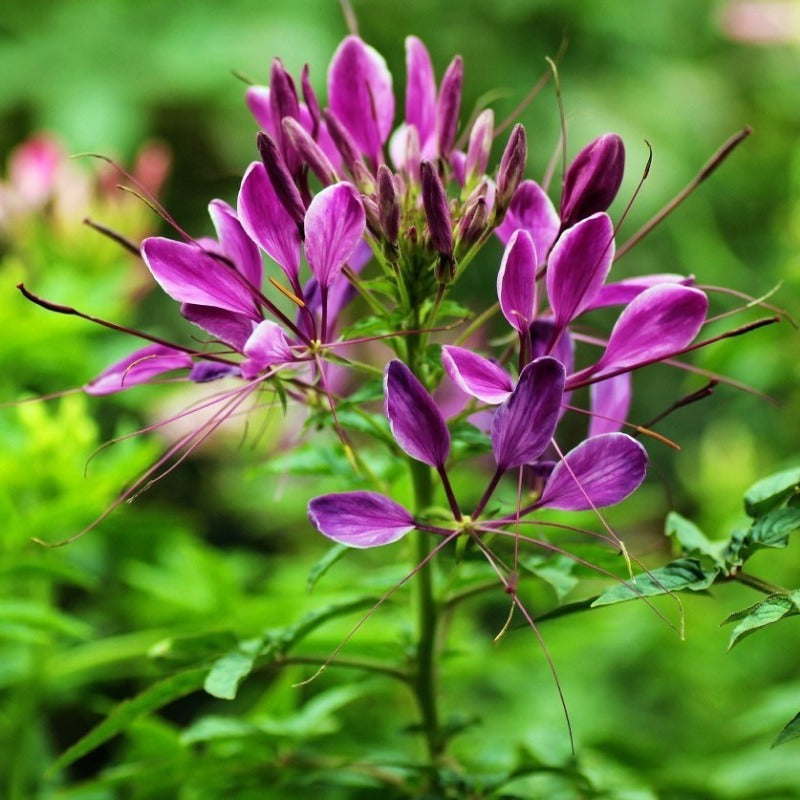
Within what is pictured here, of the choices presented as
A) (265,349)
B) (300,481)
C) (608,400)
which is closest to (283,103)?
(265,349)

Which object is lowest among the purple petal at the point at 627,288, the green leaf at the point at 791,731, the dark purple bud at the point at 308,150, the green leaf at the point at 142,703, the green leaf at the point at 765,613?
the green leaf at the point at 142,703

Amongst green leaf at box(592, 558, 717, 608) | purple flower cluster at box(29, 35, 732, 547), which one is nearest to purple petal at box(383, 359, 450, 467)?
purple flower cluster at box(29, 35, 732, 547)

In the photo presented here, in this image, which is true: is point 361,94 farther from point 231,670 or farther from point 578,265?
point 231,670

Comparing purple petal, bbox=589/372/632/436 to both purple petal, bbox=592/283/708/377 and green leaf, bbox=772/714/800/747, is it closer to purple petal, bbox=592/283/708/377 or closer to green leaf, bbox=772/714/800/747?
purple petal, bbox=592/283/708/377

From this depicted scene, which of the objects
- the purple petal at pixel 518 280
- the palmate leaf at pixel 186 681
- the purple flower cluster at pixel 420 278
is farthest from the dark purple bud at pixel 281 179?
the palmate leaf at pixel 186 681

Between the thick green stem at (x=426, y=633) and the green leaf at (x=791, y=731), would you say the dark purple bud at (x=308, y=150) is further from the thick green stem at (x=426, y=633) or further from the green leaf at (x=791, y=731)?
the green leaf at (x=791, y=731)
